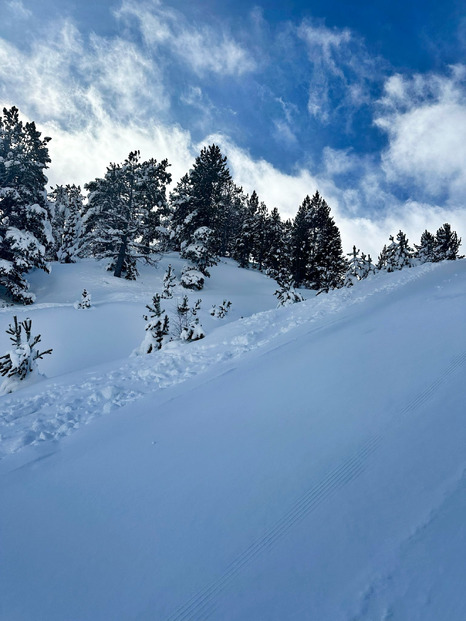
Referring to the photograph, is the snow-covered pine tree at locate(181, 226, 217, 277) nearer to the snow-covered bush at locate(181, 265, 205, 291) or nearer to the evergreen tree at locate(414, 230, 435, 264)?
the snow-covered bush at locate(181, 265, 205, 291)

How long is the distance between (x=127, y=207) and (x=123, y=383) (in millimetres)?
20799

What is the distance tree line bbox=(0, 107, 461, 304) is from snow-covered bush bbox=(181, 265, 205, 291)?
0.27 ft

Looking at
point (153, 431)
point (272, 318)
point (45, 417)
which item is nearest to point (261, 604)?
point (153, 431)

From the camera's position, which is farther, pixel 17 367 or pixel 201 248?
pixel 201 248

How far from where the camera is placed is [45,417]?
5016 mm

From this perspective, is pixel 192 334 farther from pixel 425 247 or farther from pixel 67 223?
pixel 425 247

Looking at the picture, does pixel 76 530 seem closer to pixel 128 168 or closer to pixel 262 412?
pixel 262 412

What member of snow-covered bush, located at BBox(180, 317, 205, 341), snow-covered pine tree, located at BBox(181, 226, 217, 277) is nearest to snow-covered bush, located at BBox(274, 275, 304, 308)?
snow-covered pine tree, located at BBox(181, 226, 217, 277)

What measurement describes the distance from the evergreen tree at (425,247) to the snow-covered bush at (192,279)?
104ft

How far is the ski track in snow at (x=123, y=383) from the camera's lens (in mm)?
4688

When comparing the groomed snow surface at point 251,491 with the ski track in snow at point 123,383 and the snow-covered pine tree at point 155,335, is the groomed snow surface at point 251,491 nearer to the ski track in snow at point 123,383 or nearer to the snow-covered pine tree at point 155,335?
the ski track in snow at point 123,383

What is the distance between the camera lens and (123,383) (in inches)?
259

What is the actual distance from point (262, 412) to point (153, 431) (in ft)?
5.22

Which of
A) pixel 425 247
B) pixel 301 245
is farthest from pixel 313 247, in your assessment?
pixel 425 247
